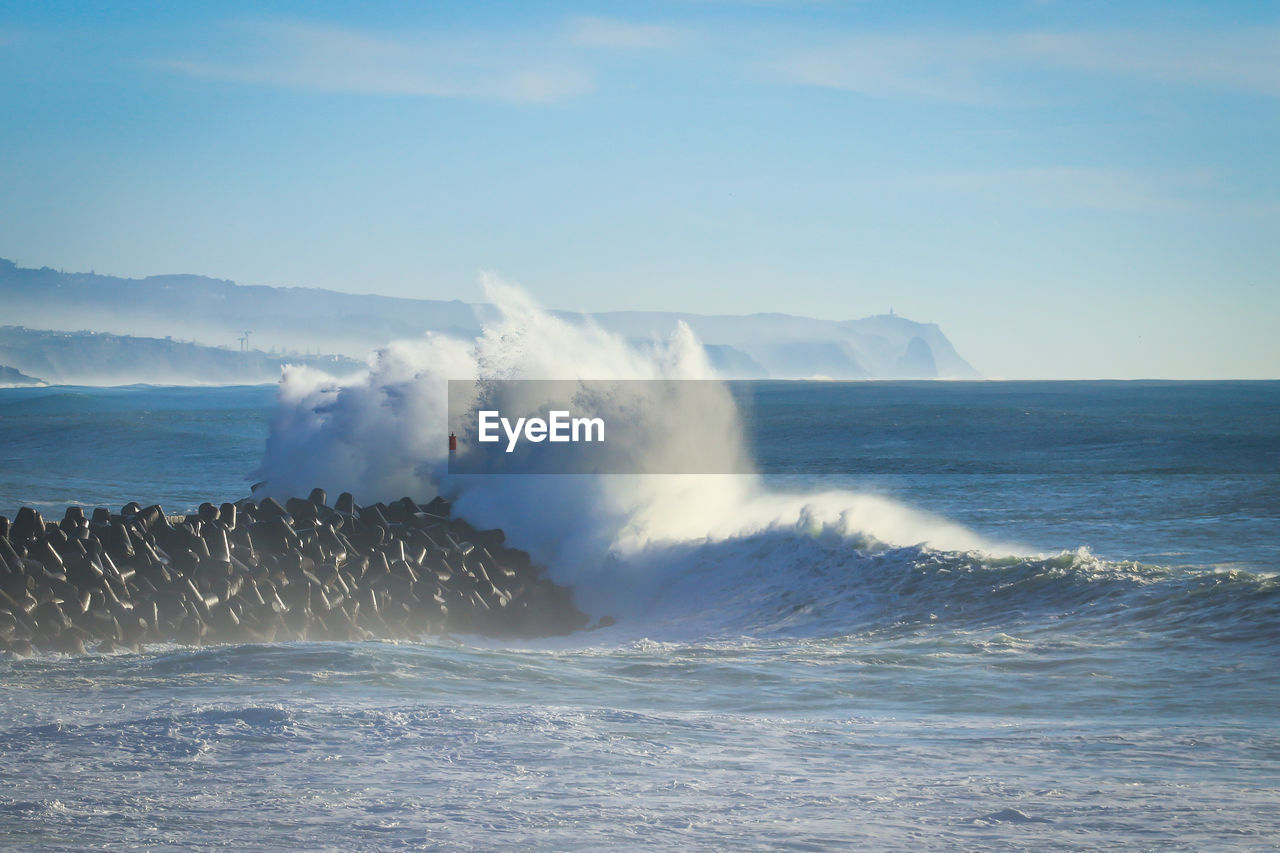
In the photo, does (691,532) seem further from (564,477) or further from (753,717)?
(753,717)

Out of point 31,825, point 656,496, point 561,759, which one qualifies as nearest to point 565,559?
point 656,496

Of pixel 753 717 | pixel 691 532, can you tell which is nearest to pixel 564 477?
pixel 691 532

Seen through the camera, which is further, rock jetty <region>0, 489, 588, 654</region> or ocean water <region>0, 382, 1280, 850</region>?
rock jetty <region>0, 489, 588, 654</region>

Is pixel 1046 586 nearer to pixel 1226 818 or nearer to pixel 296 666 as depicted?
pixel 1226 818

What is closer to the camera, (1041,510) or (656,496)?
(656,496)

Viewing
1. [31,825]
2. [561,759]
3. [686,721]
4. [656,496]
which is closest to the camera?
[31,825]
